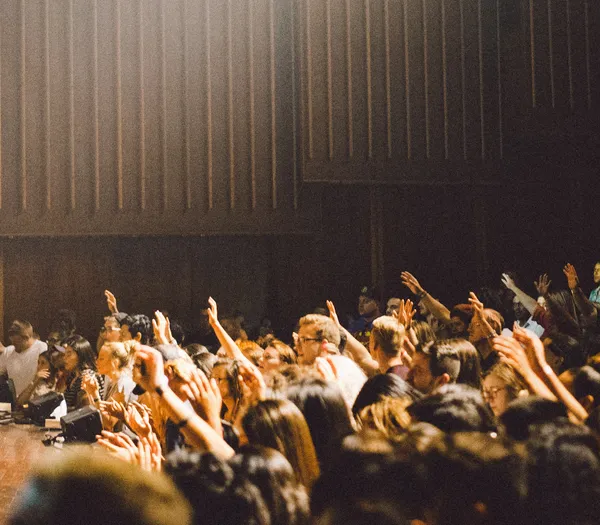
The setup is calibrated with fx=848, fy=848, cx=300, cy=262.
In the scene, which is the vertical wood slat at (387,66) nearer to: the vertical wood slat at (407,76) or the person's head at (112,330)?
the vertical wood slat at (407,76)

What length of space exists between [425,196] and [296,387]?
343 inches

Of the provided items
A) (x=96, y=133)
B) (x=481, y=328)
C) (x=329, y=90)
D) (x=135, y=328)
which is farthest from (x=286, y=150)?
(x=481, y=328)

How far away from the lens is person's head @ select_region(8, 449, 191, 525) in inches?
41.8

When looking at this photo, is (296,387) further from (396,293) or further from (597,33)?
(597,33)

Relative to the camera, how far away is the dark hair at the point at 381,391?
3166 mm

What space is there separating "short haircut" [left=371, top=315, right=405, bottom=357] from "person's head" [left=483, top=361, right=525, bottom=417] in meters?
0.92

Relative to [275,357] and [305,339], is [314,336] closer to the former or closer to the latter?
[305,339]

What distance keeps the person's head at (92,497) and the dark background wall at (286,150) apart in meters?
9.15

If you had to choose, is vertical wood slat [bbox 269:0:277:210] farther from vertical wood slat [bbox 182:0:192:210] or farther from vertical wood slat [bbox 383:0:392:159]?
vertical wood slat [bbox 383:0:392:159]

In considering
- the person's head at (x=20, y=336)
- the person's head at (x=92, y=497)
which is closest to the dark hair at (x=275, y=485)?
the person's head at (x=92, y=497)

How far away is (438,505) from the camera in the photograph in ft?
5.52

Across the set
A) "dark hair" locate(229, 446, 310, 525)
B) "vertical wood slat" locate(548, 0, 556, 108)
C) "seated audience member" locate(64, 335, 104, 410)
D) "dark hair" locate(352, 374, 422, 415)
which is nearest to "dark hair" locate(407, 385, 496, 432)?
"dark hair" locate(352, 374, 422, 415)

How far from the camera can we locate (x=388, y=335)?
4449 mm

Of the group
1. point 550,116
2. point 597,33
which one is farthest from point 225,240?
point 597,33
